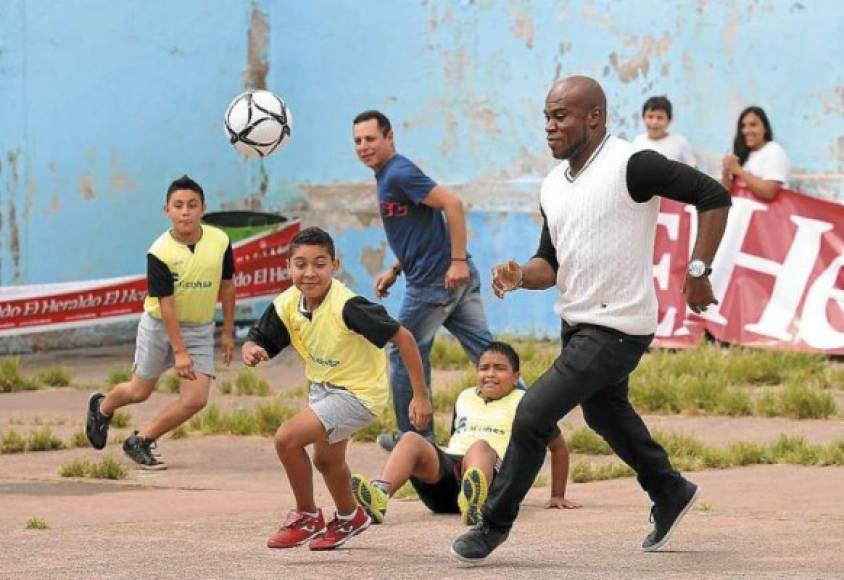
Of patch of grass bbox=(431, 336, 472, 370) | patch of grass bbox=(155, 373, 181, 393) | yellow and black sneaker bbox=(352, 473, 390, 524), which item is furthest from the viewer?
patch of grass bbox=(431, 336, 472, 370)

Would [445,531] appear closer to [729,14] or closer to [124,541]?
[124,541]

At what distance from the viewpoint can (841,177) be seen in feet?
45.1

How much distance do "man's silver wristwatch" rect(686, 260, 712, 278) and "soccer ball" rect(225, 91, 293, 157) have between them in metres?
6.26

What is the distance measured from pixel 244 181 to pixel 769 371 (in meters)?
6.04

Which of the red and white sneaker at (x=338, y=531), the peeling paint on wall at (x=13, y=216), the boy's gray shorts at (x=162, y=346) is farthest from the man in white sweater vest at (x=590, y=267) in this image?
the peeling paint on wall at (x=13, y=216)

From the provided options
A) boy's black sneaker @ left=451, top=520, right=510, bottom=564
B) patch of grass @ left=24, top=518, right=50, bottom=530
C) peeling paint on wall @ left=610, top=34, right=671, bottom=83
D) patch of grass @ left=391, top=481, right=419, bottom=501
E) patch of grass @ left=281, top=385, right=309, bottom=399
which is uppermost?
peeling paint on wall @ left=610, top=34, right=671, bottom=83

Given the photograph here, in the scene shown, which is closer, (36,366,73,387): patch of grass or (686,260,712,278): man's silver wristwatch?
(686,260,712,278): man's silver wristwatch

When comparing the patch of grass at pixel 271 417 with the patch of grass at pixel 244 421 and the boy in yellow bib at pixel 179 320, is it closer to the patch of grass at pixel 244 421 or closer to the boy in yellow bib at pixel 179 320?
the patch of grass at pixel 244 421

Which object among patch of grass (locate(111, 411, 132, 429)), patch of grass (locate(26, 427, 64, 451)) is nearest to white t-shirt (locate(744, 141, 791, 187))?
patch of grass (locate(111, 411, 132, 429))

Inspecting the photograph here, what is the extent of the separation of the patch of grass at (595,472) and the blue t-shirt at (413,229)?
1284 mm

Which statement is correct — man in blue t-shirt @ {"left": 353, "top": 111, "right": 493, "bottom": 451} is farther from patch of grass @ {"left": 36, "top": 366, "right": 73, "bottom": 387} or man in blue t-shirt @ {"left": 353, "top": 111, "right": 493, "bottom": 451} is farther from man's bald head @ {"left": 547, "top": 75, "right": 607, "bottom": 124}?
patch of grass @ {"left": 36, "top": 366, "right": 73, "bottom": 387}

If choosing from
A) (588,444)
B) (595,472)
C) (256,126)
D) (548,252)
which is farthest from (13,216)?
(548,252)

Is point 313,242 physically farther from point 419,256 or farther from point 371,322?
point 419,256

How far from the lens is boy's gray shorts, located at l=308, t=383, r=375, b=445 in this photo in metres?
7.18
